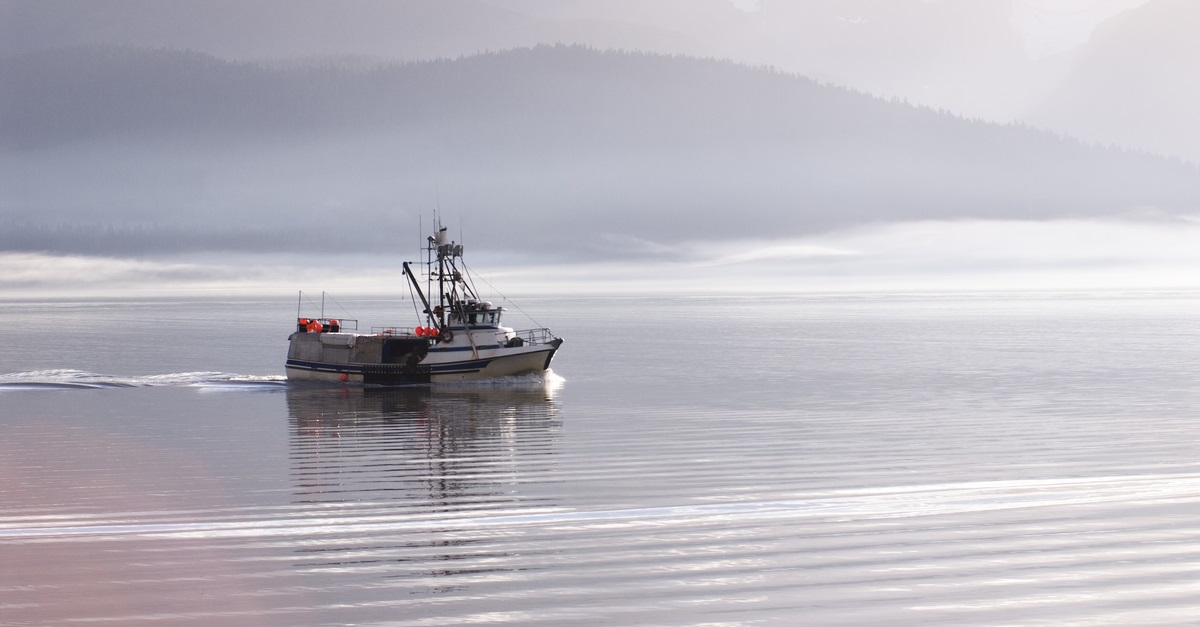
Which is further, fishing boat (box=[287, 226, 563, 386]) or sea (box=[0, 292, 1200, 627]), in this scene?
fishing boat (box=[287, 226, 563, 386])

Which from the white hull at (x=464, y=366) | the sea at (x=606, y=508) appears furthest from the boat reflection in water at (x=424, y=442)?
the white hull at (x=464, y=366)

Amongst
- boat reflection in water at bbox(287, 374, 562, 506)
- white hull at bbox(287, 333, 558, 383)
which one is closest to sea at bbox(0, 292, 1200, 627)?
boat reflection in water at bbox(287, 374, 562, 506)

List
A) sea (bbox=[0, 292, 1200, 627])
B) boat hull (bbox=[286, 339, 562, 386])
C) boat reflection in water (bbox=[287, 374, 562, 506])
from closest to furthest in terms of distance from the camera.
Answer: sea (bbox=[0, 292, 1200, 627]), boat reflection in water (bbox=[287, 374, 562, 506]), boat hull (bbox=[286, 339, 562, 386])

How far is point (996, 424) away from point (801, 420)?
9.70m

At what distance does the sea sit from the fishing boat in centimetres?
724

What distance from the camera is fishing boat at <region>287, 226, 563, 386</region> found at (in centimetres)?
8650

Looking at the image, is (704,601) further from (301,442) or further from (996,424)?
(996,424)

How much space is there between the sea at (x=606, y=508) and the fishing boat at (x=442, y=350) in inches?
285

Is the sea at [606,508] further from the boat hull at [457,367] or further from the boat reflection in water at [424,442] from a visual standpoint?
the boat hull at [457,367]

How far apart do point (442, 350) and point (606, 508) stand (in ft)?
177

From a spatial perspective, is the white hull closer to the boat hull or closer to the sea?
the boat hull

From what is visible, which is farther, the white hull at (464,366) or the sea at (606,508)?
the white hull at (464,366)

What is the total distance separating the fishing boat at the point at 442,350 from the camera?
8650 cm

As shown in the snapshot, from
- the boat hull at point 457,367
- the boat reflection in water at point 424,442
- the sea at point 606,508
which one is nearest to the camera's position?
the sea at point 606,508
